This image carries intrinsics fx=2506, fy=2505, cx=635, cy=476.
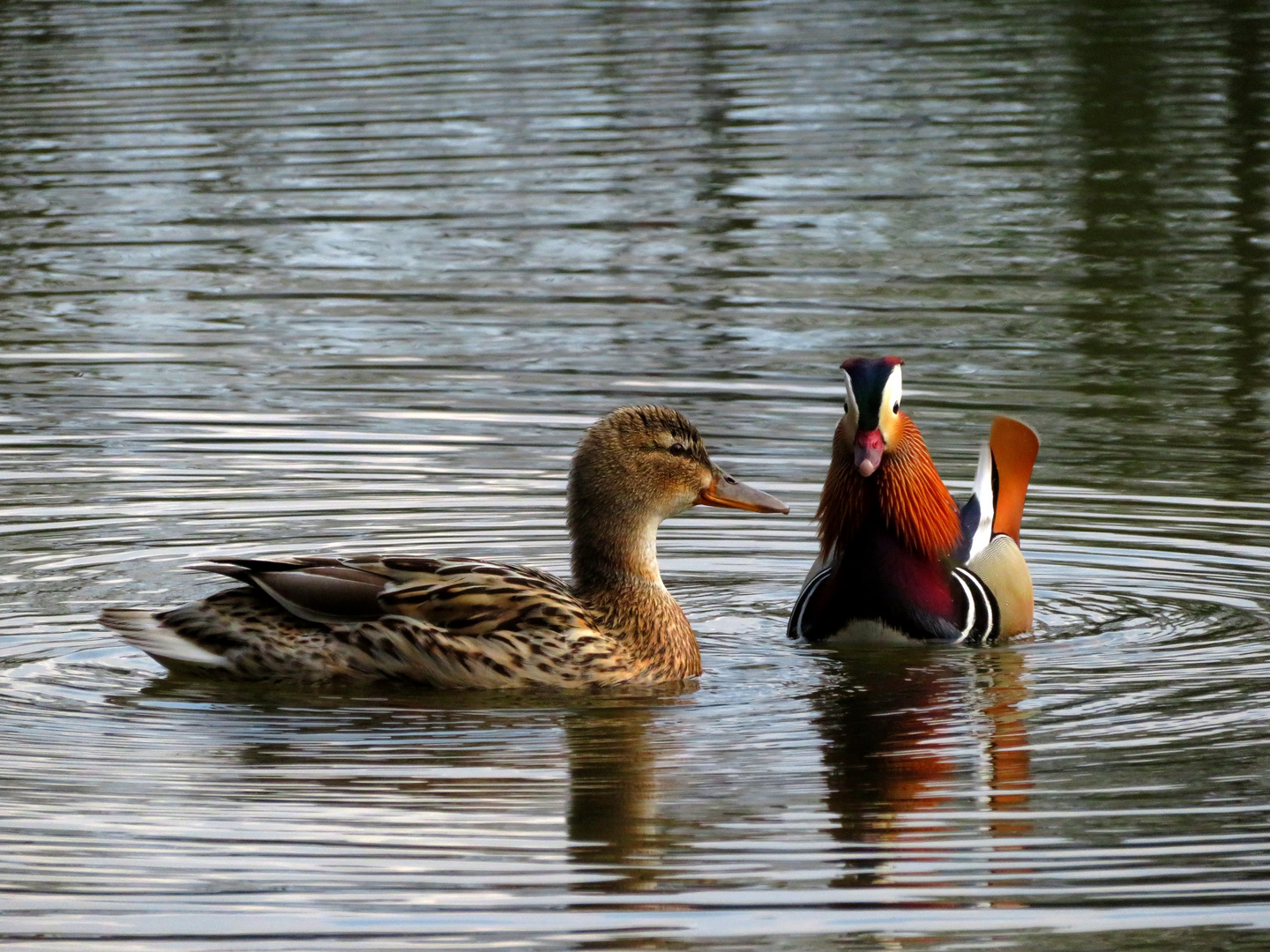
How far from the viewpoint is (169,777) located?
8.02m

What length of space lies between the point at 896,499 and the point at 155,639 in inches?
121

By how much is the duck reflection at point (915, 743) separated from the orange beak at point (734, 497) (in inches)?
27.1

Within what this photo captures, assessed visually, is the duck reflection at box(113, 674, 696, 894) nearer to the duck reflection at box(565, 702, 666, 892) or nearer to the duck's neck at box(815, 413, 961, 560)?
the duck reflection at box(565, 702, 666, 892)

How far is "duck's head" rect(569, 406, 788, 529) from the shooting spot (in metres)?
9.68

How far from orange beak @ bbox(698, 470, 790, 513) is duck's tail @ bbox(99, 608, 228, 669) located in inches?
79.3

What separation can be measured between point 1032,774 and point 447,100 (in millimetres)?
19415

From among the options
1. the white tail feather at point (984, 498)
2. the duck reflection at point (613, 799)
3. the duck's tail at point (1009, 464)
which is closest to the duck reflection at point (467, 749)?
the duck reflection at point (613, 799)

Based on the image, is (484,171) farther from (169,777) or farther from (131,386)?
(169,777)

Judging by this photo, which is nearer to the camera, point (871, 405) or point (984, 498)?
point (871, 405)

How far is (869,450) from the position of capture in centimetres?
1011

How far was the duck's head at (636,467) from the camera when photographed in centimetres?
968

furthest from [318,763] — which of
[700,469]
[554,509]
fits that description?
[554,509]

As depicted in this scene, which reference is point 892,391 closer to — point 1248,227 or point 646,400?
point 646,400

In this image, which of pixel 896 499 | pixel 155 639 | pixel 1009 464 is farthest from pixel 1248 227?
pixel 155 639
